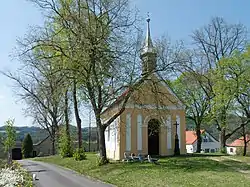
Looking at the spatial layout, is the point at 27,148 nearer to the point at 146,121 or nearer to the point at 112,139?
the point at 112,139

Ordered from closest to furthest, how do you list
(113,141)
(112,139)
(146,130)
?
1. (146,130)
2. (113,141)
3. (112,139)

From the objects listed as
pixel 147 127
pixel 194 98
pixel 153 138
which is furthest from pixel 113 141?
pixel 194 98

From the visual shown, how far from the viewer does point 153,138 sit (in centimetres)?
3081

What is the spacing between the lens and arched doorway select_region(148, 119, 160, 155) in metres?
30.2

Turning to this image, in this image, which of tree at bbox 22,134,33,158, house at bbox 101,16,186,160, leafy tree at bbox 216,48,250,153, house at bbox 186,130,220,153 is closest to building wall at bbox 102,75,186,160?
house at bbox 101,16,186,160

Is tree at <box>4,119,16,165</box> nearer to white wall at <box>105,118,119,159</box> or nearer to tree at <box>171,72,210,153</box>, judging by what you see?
white wall at <box>105,118,119,159</box>

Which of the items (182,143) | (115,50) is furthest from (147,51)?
(182,143)

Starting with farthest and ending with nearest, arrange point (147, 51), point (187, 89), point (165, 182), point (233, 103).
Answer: point (187, 89), point (233, 103), point (147, 51), point (165, 182)

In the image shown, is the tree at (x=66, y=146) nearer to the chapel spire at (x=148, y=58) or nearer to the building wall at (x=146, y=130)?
the building wall at (x=146, y=130)

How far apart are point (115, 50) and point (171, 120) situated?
425 inches

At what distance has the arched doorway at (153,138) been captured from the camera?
30.2 meters

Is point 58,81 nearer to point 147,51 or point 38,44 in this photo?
point 38,44

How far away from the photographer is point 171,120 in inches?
1220

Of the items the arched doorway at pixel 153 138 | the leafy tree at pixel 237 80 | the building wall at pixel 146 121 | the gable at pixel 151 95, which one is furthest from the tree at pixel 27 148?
the leafy tree at pixel 237 80
